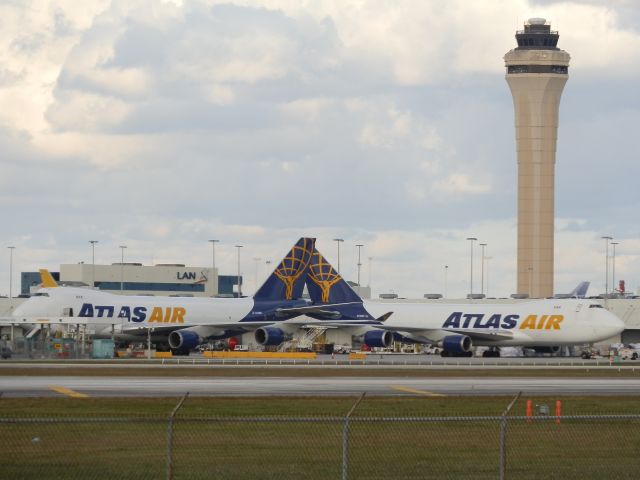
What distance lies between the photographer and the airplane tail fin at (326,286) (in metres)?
119

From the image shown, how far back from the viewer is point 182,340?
9969 centimetres

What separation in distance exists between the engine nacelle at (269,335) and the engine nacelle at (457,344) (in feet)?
43.5

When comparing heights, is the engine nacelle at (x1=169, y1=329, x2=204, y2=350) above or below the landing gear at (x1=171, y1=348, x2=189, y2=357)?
above

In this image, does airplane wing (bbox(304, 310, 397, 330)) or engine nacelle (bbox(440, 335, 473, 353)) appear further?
airplane wing (bbox(304, 310, 397, 330))

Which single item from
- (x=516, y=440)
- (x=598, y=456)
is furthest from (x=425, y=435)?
(x=598, y=456)

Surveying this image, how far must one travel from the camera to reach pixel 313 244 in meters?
122

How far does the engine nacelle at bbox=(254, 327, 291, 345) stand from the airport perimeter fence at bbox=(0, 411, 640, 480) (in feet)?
213

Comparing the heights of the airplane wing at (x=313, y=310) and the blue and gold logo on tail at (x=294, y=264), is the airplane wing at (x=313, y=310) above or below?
below

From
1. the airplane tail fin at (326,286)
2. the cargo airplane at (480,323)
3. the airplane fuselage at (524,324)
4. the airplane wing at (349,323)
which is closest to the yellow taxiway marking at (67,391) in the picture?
the cargo airplane at (480,323)

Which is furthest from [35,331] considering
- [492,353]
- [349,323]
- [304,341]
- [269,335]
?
[492,353]

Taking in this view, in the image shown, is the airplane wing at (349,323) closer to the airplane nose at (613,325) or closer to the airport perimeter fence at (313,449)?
the airplane nose at (613,325)

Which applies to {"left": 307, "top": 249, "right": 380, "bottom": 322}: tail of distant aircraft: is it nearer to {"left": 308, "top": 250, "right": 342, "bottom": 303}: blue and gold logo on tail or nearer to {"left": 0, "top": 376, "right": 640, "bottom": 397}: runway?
{"left": 308, "top": 250, "right": 342, "bottom": 303}: blue and gold logo on tail

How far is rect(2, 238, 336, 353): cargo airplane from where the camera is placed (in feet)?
330

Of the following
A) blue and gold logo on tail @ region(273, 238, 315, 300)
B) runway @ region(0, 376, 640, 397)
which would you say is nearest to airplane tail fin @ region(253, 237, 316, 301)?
blue and gold logo on tail @ region(273, 238, 315, 300)
